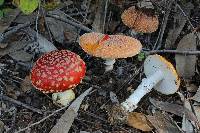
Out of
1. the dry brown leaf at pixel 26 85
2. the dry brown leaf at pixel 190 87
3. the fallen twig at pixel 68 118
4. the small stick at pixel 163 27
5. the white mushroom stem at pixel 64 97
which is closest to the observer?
the fallen twig at pixel 68 118

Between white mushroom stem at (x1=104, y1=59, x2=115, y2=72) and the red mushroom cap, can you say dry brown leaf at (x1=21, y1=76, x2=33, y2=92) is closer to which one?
the red mushroom cap

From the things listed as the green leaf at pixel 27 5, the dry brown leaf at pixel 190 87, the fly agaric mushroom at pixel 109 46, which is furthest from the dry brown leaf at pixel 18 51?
the dry brown leaf at pixel 190 87

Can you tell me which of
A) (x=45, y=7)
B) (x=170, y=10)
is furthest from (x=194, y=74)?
(x=45, y=7)

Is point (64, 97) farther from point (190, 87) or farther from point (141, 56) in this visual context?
point (190, 87)

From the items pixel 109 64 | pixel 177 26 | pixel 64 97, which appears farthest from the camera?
pixel 177 26

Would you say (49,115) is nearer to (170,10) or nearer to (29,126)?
(29,126)

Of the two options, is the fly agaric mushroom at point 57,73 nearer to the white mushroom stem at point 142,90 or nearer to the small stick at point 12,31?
the white mushroom stem at point 142,90

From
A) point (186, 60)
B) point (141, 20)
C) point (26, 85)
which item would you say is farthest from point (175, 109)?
point (26, 85)
